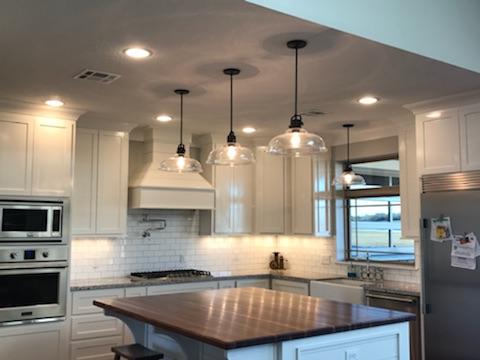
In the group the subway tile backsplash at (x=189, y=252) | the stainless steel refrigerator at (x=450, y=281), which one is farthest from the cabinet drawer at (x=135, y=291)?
the stainless steel refrigerator at (x=450, y=281)

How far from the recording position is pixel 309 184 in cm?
659

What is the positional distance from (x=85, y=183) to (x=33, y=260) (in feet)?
3.61

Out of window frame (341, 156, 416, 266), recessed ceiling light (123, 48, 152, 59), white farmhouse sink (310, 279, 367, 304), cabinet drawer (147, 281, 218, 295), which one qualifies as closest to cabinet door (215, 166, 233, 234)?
cabinet drawer (147, 281, 218, 295)

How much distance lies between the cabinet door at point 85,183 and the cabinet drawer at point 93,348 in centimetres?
112

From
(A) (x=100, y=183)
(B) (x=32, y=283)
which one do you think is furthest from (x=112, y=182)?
(B) (x=32, y=283)

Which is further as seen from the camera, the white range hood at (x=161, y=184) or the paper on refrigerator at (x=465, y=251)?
the white range hood at (x=161, y=184)

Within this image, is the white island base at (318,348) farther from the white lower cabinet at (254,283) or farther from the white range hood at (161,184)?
the white lower cabinet at (254,283)

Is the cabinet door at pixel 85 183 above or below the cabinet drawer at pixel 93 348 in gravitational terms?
above

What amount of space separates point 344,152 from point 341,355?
143 inches

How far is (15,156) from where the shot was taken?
4820mm

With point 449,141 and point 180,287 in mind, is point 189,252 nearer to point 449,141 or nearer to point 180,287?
point 180,287

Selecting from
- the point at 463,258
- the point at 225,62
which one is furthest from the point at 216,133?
the point at 463,258

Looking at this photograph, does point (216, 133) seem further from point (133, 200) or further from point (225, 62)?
point (225, 62)

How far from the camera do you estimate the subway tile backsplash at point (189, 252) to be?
19.4 feet
